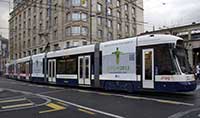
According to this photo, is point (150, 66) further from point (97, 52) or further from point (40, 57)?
point (40, 57)

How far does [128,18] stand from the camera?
7162 centimetres

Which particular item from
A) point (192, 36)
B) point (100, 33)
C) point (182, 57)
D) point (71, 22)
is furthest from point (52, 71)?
point (100, 33)

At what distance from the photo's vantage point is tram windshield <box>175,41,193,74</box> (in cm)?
1423

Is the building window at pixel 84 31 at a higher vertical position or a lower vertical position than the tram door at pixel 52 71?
higher

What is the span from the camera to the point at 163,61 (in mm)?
14469

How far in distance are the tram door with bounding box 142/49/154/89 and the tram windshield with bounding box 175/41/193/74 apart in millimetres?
1378

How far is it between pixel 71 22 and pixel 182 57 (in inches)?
1667

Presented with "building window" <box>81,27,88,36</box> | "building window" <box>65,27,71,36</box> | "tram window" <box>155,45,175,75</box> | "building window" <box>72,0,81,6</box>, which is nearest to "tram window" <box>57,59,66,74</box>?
"tram window" <box>155,45,175,75</box>

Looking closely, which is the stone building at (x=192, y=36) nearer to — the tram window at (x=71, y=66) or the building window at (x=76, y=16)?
the building window at (x=76, y=16)

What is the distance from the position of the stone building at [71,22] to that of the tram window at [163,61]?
32289 millimetres

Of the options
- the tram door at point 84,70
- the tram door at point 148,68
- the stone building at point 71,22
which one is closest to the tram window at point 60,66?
the tram door at point 84,70

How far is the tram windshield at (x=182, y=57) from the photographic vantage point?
14.2 metres

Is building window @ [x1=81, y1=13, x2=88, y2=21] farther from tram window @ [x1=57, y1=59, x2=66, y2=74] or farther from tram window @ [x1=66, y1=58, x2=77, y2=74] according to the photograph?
tram window @ [x1=66, y1=58, x2=77, y2=74]

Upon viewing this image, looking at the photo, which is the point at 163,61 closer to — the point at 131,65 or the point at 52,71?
the point at 131,65
